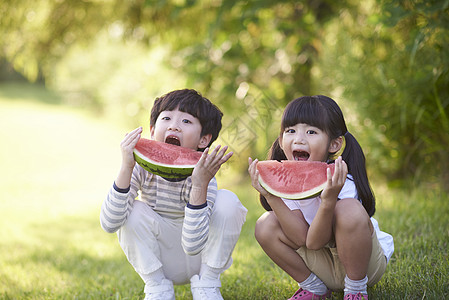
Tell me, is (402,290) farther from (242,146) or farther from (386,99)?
(242,146)

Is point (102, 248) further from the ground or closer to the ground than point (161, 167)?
closer to the ground

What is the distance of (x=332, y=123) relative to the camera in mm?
2494

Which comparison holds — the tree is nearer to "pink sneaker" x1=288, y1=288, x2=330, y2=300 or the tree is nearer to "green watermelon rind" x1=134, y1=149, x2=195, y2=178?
"pink sneaker" x1=288, y1=288, x2=330, y2=300

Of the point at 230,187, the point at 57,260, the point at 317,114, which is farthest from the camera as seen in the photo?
the point at 230,187

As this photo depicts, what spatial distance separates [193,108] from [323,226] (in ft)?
3.31

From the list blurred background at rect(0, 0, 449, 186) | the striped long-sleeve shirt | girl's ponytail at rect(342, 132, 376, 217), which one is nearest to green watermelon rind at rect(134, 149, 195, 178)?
the striped long-sleeve shirt

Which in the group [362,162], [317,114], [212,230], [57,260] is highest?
[317,114]

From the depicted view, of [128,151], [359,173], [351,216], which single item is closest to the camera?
[351,216]

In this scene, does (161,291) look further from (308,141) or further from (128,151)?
(308,141)

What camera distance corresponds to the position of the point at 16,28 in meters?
7.04

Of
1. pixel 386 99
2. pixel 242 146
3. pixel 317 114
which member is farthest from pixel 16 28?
pixel 317 114

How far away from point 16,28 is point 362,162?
6.39 meters

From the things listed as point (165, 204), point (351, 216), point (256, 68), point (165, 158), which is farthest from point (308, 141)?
point (256, 68)

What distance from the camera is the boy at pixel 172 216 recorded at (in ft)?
7.97
